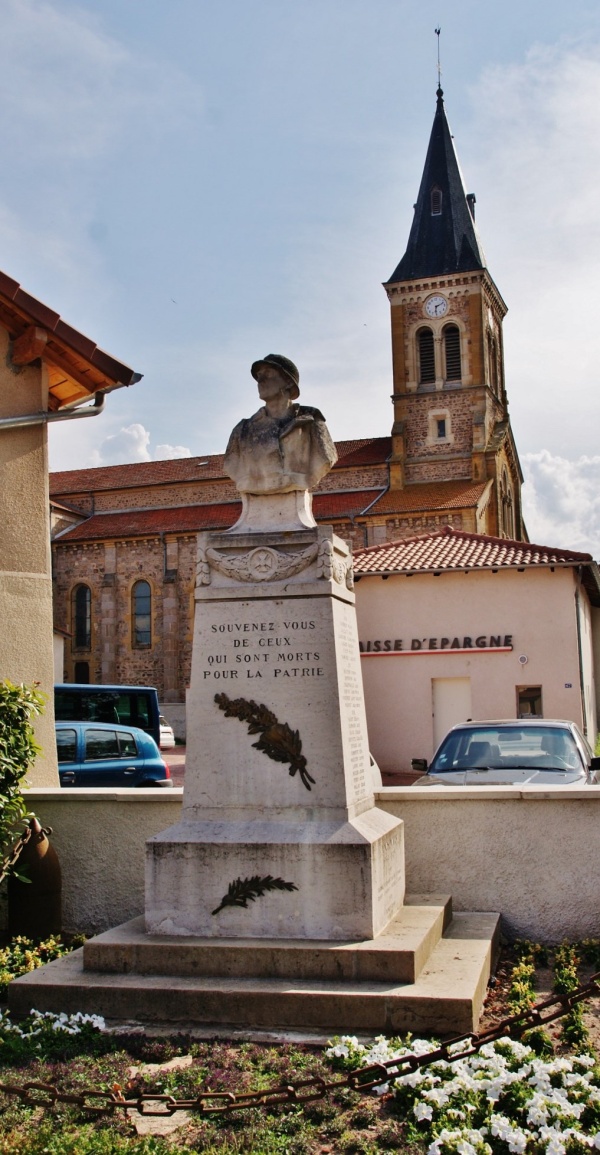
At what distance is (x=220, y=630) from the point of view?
6.03 meters

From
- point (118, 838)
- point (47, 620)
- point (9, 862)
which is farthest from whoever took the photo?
point (47, 620)

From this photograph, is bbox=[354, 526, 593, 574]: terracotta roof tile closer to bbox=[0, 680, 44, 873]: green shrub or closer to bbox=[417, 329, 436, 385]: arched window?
bbox=[0, 680, 44, 873]: green shrub

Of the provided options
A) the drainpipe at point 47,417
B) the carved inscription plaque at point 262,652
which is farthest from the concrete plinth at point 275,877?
the drainpipe at point 47,417

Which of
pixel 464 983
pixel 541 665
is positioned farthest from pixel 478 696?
pixel 464 983

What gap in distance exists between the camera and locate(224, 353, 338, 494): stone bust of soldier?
6.17m

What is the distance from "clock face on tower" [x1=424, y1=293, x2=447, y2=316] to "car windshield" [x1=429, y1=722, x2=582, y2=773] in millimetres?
36232

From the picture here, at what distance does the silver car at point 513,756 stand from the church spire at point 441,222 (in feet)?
120

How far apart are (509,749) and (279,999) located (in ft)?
16.6

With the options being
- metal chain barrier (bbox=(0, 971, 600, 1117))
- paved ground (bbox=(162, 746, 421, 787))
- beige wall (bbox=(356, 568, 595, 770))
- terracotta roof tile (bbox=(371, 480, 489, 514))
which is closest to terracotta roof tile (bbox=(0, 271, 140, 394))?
metal chain barrier (bbox=(0, 971, 600, 1117))

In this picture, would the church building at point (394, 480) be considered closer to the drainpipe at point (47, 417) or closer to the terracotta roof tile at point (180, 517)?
the terracotta roof tile at point (180, 517)

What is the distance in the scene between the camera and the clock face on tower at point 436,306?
43594mm

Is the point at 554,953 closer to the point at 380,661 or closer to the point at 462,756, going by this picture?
the point at 462,756

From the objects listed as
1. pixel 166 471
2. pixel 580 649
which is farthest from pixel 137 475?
pixel 580 649

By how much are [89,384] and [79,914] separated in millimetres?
4949
